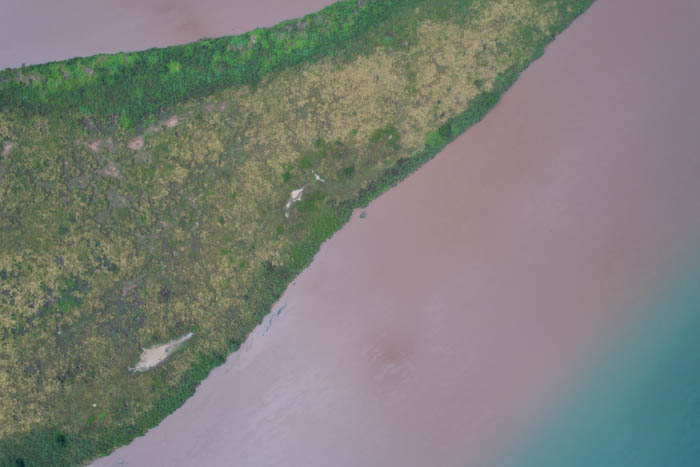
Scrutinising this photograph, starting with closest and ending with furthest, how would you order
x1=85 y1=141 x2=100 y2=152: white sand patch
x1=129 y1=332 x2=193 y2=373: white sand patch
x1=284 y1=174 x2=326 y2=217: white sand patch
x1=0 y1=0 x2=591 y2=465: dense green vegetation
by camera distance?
1. x1=0 y1=0 x2=591 y2=465: dense green vegetation
2. x1=129 y1=332 x2=193 y2=373: white sand patch
3. x1=85 y1=141 x2=100 y2=152: white sand patch
4. x1=284 y1=174 x2=326 y2=217: white sand patch

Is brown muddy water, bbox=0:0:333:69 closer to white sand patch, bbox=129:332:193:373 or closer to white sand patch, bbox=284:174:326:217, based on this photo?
white sand patch, bbox=284:174:326:217

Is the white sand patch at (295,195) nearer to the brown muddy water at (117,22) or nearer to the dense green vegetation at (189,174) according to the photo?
the dense green vegetation at (189,174)

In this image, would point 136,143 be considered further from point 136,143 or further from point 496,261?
point 496,261

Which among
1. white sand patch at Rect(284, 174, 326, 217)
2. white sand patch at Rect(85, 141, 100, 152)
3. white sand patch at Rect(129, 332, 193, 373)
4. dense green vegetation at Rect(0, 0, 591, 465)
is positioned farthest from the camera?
white sand patch at Rect(284, 174, 326, 217)

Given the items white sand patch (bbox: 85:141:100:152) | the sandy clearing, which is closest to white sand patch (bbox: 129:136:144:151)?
the sandy clearing

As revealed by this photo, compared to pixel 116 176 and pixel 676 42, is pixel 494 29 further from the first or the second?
pixel 116 176

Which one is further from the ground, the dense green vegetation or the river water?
the dense green vegetation

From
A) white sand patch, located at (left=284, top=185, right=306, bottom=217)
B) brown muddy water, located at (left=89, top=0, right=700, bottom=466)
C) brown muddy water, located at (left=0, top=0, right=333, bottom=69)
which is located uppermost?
brown muddy water, located at (left=0, top=0, right=333, bottom=69)
